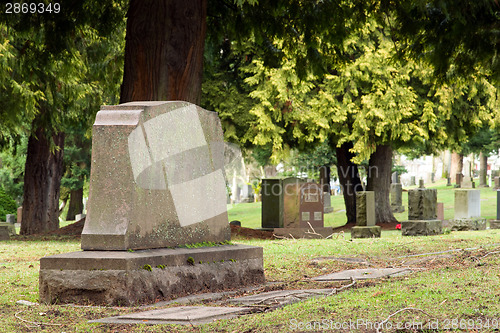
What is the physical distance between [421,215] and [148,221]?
12.0m

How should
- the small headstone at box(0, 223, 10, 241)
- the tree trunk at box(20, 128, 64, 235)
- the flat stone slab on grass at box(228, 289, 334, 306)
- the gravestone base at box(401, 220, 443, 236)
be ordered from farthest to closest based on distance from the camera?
the tree trunk at box(20, 128, 64, 235) < the small headstone at box(0, 223, 10, 241) < the gravestone base at box(401, 220, 443, 236) < the flat stone slab on grass at box(228, 289, 334, 306)

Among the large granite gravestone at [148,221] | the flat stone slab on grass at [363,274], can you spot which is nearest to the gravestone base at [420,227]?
the flat stone slab on grass at [363,274]

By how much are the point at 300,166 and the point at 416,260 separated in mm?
30806

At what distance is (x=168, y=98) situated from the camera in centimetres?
905

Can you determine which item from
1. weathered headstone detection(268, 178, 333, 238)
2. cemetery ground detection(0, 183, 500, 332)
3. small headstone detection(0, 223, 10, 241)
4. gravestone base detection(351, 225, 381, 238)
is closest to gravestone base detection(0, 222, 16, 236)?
small headstone detection(0, 223, 10, 241)

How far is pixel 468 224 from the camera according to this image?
2062cm

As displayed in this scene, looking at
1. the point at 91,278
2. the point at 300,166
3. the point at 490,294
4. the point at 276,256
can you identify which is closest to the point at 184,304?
the point at 91,278

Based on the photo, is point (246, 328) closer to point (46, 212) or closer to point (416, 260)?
point (416, 260)

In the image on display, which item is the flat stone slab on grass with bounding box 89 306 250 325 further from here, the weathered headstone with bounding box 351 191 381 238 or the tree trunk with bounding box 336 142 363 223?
the tree trunk with bounding box 336 142 363 223

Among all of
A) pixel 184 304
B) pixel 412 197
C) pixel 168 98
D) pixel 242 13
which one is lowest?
pixel 184 304

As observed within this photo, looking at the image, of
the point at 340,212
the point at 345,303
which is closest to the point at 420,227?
the point at 345,303

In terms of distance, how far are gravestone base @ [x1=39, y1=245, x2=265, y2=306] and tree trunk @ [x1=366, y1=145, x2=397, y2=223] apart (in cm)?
1825

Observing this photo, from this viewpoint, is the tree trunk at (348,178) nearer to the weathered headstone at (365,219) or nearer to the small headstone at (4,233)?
the weathered headstone at (365,219)

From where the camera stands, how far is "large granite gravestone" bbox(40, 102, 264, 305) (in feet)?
21.4
